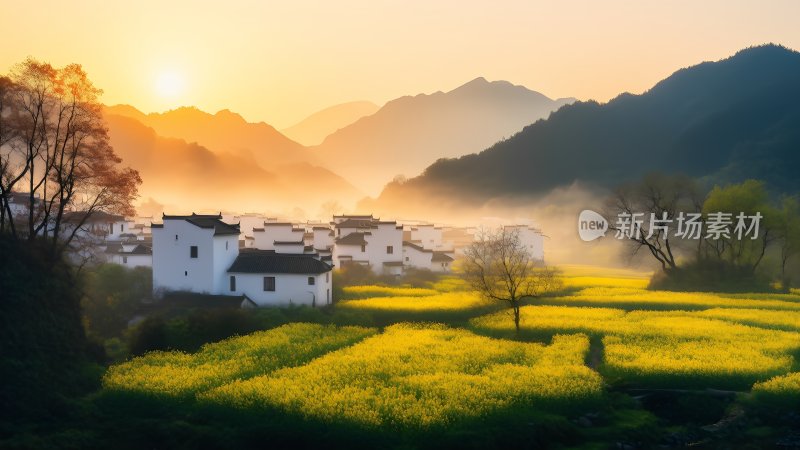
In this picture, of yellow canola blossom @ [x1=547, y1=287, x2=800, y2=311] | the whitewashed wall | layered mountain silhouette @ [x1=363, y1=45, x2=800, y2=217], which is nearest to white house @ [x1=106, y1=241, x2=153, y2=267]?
the whitewashed wall

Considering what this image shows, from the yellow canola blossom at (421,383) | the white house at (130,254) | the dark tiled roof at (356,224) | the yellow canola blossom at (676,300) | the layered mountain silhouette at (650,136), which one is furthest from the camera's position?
the layered mountain silhouette at (650,136)

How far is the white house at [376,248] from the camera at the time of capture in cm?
6650

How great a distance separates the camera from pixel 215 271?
45156 mm

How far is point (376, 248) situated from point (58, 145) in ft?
120

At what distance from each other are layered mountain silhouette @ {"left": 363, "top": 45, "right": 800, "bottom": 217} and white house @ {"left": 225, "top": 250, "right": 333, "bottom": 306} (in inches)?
4073

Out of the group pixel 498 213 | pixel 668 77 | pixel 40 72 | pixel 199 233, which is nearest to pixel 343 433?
pixel 40 72

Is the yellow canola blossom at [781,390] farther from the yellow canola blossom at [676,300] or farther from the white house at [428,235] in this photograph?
the white house at [428,235]

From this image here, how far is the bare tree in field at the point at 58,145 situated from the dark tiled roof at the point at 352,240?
101 ft

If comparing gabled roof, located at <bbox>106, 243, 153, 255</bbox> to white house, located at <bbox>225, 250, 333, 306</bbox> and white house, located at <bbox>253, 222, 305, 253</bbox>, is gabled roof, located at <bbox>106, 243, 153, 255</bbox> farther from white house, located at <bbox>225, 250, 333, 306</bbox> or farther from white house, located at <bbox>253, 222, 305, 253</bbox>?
white house, located at <bbox>225, 250, 333, 306</bbox>

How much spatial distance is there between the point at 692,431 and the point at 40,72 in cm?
3227

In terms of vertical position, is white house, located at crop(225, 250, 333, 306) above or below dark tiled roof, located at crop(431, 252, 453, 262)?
below

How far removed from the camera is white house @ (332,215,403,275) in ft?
218

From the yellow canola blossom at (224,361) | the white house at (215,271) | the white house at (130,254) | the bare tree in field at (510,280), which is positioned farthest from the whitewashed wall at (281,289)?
the white house at (130,254)

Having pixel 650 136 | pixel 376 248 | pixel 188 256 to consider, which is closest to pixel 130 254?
pixel 188 256
